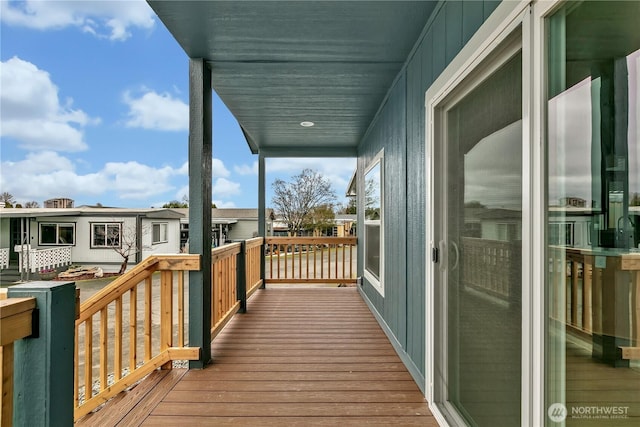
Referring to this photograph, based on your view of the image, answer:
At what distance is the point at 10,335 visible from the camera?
93 cm

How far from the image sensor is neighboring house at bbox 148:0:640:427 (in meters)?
0.89

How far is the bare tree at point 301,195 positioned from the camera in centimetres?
1858

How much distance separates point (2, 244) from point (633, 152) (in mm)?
13476

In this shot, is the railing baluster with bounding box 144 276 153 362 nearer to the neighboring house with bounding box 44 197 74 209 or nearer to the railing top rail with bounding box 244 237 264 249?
the railing top rail with bounding box 244 237 264 249

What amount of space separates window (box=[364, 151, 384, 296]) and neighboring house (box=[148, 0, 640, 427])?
0.45m

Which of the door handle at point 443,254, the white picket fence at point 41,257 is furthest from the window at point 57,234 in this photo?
the door handle at point 443,254

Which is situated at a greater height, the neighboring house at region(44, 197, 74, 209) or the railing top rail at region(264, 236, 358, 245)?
the neighboring house at region(44, 197, 74, 209)

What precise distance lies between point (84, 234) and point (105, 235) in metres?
0.67

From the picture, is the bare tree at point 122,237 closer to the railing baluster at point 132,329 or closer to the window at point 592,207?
the railing baluster at point 132,329

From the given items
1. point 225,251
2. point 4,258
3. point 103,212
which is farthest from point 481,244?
point 103,212

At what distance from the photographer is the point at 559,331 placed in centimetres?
105

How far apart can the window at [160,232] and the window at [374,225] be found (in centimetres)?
1151

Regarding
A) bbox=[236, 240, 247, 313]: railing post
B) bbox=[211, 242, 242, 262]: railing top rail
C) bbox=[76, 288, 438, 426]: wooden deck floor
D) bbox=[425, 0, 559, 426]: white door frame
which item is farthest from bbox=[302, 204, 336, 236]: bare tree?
bbox=[425, 0, 559, 426]: white door frame

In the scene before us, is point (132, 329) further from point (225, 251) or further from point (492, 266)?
point (492, 266)
